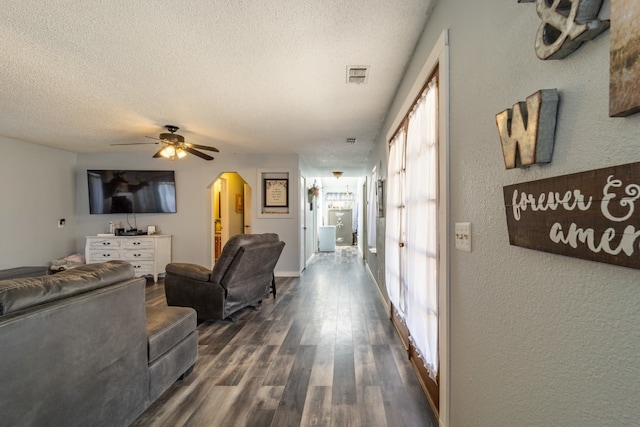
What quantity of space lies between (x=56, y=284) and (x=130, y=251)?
4.75 meters

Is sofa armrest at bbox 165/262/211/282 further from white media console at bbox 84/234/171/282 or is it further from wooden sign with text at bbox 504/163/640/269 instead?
wooden sign with text at bbox 504/163/640/269

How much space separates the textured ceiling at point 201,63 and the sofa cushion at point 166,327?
1.95 meters

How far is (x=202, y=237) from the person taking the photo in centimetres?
587

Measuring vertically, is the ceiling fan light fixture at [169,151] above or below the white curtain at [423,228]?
above

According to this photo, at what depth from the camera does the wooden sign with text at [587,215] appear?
49 centimetres

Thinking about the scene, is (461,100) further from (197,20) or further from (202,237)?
(202,237)

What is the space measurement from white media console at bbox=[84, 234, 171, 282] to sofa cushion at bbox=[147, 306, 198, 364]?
3.72 meters

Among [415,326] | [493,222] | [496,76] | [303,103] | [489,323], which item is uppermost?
[303,103]

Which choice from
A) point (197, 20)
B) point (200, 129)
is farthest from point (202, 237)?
A: point (197, 20)

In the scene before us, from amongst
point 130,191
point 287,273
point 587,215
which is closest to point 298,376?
point 587,215

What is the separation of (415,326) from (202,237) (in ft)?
16.2

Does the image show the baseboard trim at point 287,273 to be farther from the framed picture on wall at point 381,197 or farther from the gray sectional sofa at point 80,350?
the gray sectional sofa at point 80,350

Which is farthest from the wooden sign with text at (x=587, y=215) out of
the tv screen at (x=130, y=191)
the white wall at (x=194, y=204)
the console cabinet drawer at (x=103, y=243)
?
the console cabinet drawer at (x=103, y=243)

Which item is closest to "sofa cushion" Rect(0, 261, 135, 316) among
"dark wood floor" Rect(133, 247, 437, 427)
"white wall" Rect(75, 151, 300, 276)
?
"dark wood floor" Rect(133, 247, 437, 427)
